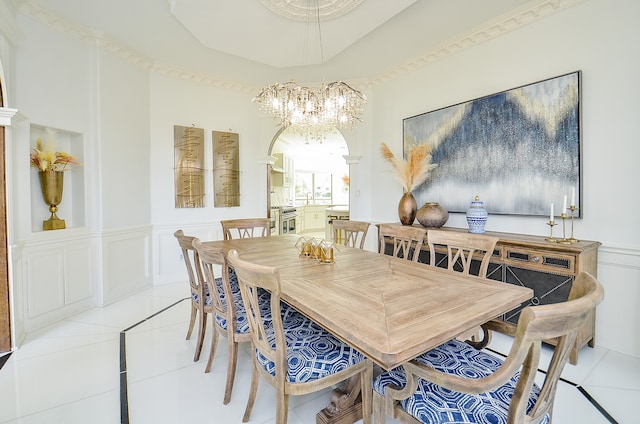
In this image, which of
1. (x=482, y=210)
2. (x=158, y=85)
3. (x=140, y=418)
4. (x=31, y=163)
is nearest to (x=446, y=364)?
(x=140, y=418)

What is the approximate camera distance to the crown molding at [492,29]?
2.61 metres

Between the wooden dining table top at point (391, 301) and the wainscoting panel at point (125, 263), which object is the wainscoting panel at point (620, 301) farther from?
the wainscoting panel at point (125, 263)

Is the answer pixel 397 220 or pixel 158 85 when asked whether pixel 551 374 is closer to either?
pixel 397 220

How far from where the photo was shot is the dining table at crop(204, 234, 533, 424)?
1.00 meters

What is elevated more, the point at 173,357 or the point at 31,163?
the point at 31,163

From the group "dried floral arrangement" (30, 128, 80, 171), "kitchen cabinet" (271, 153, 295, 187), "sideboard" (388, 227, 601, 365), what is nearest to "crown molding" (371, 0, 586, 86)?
"sideboard" (388, 227, 601, 365)

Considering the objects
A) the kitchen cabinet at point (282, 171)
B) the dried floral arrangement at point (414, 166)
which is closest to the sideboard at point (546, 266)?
the dried floral arrangement at point (414, 166)

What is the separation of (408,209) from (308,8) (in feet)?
7.47

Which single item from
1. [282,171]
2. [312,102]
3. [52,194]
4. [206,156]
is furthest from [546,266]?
[282,171]

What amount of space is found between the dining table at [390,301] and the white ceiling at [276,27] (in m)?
2.24

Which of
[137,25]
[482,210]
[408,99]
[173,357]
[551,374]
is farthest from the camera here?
[408,99]

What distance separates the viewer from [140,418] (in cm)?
168

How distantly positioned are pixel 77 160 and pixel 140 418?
2830 mm

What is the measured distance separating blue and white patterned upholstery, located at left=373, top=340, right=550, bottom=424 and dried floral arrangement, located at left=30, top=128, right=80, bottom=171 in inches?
140
